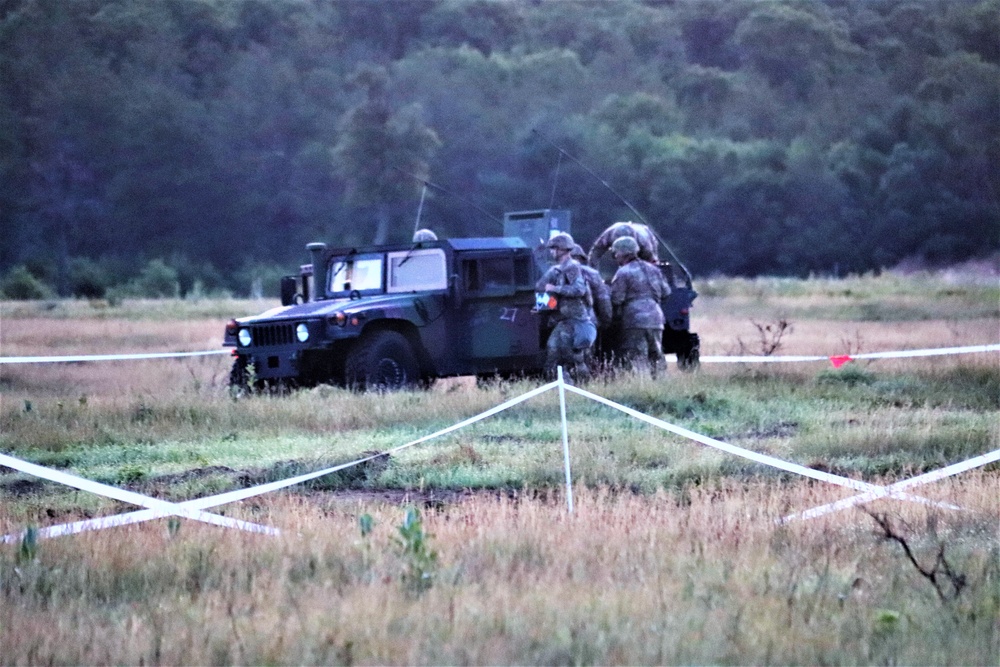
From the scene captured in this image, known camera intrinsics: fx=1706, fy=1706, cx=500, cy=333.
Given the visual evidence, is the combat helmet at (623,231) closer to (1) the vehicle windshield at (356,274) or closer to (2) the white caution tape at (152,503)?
(1) the vehicle windshield at (356,274)

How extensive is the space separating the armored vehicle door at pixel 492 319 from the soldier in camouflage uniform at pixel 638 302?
34.6 inches

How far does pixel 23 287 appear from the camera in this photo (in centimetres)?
3859

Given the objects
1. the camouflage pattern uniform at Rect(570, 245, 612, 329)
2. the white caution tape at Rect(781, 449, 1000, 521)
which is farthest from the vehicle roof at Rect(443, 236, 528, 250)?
the white caution tape at Rect(781, 449, 1000, 521)

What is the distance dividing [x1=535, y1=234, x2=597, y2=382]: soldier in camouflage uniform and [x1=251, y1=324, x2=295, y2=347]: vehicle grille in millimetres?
2369

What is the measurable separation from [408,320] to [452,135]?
1563 inches

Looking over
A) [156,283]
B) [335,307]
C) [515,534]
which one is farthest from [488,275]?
[156,283]

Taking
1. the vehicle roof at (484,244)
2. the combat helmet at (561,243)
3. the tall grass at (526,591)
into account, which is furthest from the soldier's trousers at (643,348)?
the tall grass at (526,591)

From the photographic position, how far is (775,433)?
43.0 ft

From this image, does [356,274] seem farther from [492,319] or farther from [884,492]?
[884,492]

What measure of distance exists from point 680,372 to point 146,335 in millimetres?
11449

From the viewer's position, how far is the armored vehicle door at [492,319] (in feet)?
55.1

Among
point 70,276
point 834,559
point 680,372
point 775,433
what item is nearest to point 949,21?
point 70,276

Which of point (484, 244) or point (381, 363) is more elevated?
point (484, 244)

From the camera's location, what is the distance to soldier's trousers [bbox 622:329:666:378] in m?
16.9
